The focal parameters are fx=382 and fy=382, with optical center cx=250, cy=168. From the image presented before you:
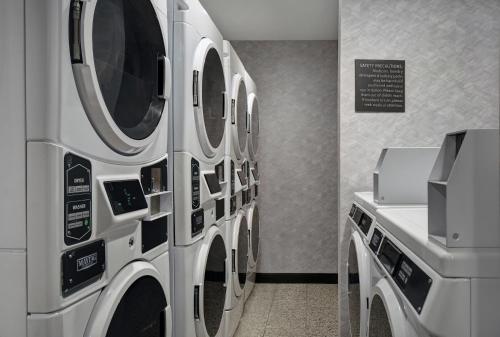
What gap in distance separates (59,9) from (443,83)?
2.38 metres

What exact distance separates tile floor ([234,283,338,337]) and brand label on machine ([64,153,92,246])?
2.22 meters

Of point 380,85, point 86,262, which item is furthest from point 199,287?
point 380,85

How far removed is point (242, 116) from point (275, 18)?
1.25 m

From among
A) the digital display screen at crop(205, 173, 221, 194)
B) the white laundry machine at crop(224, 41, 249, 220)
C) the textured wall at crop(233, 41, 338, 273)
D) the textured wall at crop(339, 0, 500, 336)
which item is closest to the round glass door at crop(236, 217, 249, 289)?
the white laundry machine at crop(224, 41, 249, 220)

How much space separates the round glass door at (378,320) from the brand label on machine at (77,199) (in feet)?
2.72

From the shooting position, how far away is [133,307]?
1010 millimetres

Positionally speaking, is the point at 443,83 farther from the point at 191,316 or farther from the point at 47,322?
the point at 47,322

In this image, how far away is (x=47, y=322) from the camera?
0.70 metres

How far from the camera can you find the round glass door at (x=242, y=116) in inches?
101

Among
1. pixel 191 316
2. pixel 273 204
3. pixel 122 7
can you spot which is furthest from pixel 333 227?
pixel 122 7

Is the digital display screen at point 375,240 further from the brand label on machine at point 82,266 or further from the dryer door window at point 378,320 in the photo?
the brand label on machine at point 82,266

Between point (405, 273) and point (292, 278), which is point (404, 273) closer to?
point (405, 273)

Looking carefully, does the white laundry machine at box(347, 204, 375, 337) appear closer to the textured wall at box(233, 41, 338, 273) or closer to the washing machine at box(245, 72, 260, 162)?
the washing machine at box(245, 72, 260, 162)

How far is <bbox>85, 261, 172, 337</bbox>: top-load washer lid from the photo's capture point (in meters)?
0.85
